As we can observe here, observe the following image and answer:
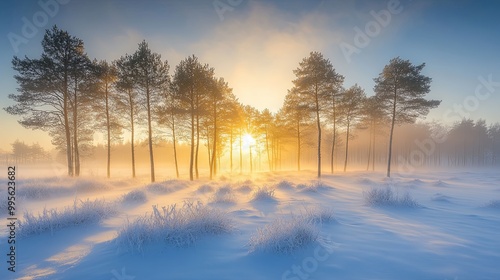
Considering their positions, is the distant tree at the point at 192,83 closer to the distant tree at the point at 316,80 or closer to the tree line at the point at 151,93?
the tree line at the point at 151,93

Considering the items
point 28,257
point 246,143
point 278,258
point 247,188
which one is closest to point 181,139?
point 247,188

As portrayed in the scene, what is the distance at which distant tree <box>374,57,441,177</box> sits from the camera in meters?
18.9

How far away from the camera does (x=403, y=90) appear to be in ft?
64.3

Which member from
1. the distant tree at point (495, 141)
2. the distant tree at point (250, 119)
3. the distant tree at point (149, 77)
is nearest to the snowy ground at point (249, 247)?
the distant tree at point (149, 77)

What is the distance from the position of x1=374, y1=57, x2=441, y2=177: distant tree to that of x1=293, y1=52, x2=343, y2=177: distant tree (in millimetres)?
4665

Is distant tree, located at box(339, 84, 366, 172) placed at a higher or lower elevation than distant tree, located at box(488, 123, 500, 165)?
higher

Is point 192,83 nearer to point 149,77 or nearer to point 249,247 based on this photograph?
point 149,77

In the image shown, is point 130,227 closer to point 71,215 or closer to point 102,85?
point 71,215

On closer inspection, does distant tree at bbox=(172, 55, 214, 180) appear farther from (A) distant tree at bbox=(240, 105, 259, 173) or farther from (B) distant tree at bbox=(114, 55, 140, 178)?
(A) distant tree at bbox=(240, 105, 259, 173)

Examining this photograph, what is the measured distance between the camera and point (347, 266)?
2.93 meters

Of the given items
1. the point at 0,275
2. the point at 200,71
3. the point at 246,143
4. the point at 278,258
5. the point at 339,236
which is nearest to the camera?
the point at 0,275

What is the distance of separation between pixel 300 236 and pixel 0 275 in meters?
4.29

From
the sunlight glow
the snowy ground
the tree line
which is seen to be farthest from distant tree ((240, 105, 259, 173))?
the snowy ground

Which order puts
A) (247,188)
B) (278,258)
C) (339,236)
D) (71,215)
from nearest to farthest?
(278,258)
(339,236)
(71,215)
(247,188)
